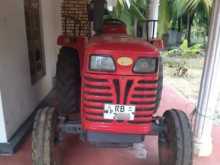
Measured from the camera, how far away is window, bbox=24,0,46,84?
9.51ft

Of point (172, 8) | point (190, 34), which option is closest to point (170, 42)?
point (190, 34)

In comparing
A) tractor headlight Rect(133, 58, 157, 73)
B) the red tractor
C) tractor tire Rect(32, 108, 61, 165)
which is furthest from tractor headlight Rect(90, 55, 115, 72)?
tractor tire Rect(32, 108, 61, 165)

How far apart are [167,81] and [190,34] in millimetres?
5038

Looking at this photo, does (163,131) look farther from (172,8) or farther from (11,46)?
(172,8)

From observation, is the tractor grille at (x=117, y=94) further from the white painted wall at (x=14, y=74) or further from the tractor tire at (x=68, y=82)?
the white painted wall at (x=14, y=74)

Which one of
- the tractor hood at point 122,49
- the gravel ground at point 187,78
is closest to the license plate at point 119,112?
the tractor hood at point 122,49

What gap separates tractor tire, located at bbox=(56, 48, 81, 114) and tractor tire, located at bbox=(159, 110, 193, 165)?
38.4 inches

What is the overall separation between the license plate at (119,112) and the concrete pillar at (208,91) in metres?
0.83

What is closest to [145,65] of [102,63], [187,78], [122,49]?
[122,49]

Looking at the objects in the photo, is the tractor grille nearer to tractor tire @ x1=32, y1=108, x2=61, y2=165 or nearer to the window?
tractor tire @ x1=32, y1=108, x2=61, y2=165

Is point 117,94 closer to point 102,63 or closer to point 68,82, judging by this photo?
point 102,63

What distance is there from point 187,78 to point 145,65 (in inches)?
154

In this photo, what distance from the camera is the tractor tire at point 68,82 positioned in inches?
102

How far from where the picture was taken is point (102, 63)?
180 centimetres
